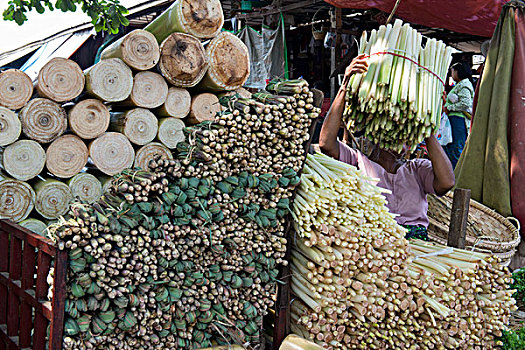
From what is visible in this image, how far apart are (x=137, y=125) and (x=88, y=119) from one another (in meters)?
0.32

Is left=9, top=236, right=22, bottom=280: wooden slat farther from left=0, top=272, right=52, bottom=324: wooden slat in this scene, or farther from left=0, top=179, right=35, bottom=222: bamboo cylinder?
left=0, top=179, right=35, bottom=222: bamboo cylinder

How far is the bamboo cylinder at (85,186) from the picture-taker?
3.16 meters

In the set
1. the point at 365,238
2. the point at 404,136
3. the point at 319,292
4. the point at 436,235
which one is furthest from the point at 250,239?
the point at 436,235

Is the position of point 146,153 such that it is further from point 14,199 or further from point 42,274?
point 42,274

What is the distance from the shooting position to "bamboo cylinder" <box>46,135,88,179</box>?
121 inches

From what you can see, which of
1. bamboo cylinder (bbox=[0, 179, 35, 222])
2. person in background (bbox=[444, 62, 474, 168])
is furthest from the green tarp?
bamboo cylinder (bbox=[0, 179, 35, 222])

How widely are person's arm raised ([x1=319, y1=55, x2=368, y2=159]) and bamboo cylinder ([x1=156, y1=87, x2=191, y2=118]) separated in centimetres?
101

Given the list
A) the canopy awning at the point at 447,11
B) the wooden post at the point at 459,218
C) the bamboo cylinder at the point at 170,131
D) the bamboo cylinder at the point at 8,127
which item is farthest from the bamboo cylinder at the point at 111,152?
the canopy awning at the point at 447,11

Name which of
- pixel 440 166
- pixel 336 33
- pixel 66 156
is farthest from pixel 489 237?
pixel 336 33

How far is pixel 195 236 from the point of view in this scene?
90.6 inches

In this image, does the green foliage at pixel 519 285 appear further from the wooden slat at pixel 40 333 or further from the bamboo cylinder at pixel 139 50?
the wooden slat at pixel 40 333

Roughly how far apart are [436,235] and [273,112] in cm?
244

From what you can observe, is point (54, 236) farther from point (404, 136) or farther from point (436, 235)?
point (436, 235)

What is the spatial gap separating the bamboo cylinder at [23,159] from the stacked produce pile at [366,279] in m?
1.72
